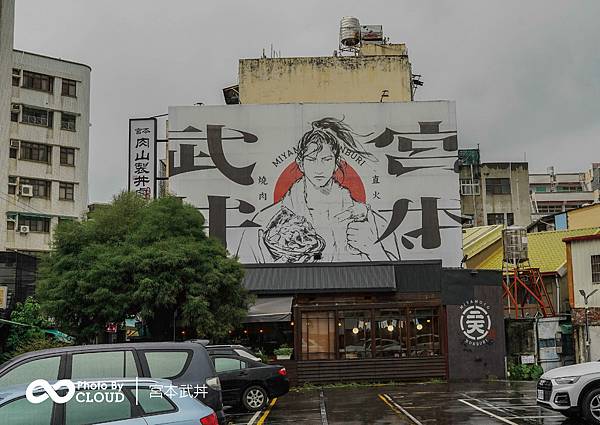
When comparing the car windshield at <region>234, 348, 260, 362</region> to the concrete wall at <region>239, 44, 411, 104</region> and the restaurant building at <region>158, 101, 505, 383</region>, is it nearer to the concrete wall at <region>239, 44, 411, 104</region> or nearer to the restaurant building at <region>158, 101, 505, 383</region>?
the restaurant building at <region>158, 101, 505, 383</region>

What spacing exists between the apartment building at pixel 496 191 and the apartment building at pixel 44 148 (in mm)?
27018

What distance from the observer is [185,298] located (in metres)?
23.2

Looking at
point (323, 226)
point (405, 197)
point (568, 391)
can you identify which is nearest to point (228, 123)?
point (323, 226)

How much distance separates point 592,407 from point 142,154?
25.4 m

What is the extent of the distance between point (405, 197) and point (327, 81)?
918 centimetres

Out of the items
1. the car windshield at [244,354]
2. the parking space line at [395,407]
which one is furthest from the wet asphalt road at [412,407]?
the car windshield at [244,354]

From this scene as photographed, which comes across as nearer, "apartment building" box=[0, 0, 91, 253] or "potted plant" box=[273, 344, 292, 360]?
"potted plant" box=[273, 344, 292, 360]

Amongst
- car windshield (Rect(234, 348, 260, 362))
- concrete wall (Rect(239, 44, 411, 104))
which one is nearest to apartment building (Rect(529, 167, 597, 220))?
concrete wall (Rect(239, 44, 411, 104))

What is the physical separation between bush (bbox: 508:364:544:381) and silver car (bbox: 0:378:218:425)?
2152 centimetres

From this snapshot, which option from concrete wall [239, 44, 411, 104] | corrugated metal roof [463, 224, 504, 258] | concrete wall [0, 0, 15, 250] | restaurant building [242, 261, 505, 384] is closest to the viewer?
restaurant building [242, 261, 505, 384]

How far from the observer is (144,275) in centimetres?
2255

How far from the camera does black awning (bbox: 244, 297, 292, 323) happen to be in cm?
2886

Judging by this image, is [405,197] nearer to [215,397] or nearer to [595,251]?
[595,251]

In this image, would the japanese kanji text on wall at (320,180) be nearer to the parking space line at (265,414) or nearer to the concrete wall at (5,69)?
the concrete wall at (5,69)
